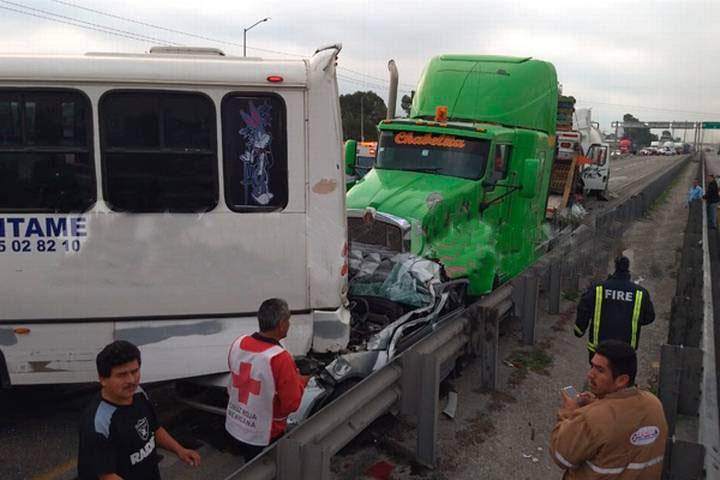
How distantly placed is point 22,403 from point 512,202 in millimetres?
7243

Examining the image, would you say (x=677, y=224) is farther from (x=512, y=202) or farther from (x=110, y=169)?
(x=110, y=169)

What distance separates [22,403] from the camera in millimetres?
6242

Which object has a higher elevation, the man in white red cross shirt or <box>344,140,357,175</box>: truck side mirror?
<box>344,140,357,175</box>: truck side mirror

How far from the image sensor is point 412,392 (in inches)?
200

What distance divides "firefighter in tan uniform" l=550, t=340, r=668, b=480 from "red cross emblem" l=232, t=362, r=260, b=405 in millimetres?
1737

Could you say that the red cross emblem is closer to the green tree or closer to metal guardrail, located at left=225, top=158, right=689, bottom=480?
metal guardrail, located at left=225, top=158, right=689, bottom=480

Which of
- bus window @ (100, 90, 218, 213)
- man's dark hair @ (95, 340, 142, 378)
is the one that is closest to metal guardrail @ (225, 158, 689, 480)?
man's dark hair @ (95, 340, 142, 378)

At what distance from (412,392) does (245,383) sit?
1692 mm

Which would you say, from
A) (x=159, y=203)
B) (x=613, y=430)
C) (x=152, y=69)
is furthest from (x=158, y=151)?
(x=613, y=430)

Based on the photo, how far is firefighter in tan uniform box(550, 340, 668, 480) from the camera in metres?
2.94

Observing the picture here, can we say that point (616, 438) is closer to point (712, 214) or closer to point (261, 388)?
point (261, 388)

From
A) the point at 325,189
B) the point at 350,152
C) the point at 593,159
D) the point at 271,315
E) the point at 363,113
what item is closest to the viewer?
the point at 271,315

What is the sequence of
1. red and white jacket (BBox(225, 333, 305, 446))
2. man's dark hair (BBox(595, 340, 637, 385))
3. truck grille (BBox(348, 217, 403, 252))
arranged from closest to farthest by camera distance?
man's dark hair (BBox(595, 340, 637, 385)) < red and white jacket (BBox(225, 333, 305, 446)) < truck grille (BBox(348, 217, 403, 252))

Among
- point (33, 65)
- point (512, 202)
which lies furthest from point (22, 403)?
point (512, 202)
